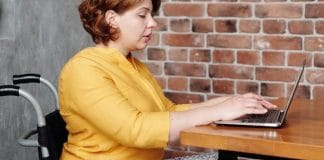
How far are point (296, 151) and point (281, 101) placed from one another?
2.25 feet

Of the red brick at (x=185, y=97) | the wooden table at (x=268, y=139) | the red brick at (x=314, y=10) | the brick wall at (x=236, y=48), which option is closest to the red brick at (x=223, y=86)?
the brick wall at (x=236, y=48)

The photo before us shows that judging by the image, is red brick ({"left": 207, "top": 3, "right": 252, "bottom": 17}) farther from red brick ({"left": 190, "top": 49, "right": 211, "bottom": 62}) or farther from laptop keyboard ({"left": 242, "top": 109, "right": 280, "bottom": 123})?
laptop keyboard ({"left": 242, "top": 109, "right": 280, "bottom": 123})

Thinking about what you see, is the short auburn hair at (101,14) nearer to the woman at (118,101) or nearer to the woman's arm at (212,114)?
the woman at (118,101)

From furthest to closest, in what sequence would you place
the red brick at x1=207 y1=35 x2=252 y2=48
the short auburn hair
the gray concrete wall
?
the red brick at x1=207 y1=35 x2=252 y2=48
the gray concrete wall
the short auburn hair

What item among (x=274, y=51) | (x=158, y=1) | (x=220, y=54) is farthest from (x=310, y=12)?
(x=158, y=1)

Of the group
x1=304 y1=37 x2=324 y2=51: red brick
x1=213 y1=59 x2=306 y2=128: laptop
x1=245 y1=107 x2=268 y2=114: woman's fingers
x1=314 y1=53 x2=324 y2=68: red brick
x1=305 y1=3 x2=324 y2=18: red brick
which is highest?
x1=305 y1=3 x2=324 y2=18: red brick

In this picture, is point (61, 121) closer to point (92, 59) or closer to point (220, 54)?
point (92, 59)

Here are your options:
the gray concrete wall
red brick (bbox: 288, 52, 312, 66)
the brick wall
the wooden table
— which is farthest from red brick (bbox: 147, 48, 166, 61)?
the wooden table

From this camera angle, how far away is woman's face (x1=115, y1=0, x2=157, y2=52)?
6.07 feet

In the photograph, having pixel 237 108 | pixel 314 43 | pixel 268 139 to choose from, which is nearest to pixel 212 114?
pixel 237 108

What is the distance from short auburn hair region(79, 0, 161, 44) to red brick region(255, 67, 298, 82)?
3.80ft

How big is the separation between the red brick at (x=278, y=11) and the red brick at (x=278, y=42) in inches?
4.3

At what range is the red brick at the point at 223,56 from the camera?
9.89 ft

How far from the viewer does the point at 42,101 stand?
300 centimetres
